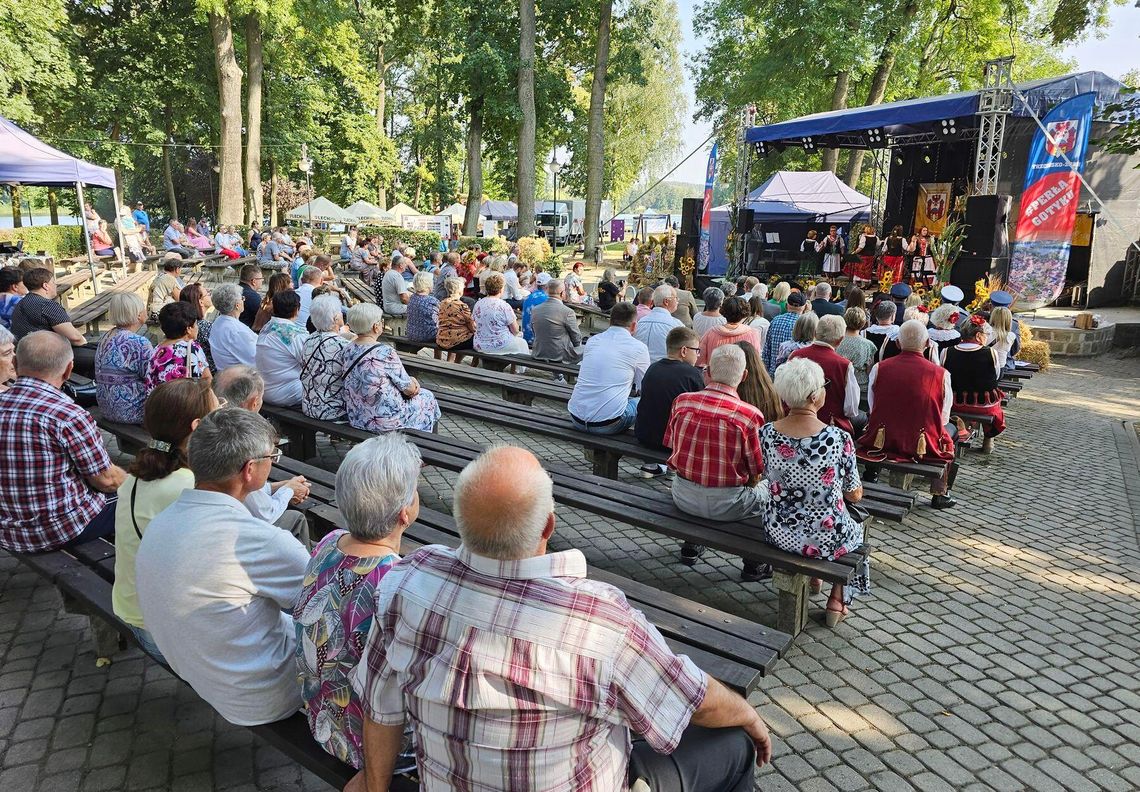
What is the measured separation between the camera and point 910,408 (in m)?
4.93

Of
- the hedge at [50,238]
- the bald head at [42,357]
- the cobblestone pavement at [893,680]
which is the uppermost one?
the hedge at [50,238]

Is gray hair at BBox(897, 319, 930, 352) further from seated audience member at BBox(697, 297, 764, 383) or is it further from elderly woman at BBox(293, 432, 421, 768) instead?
elderly woman at BBox(293, 432, 421, 768)

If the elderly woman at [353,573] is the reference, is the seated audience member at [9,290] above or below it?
above

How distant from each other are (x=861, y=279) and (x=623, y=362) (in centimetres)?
1416

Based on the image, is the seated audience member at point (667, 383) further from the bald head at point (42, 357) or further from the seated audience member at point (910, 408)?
the bald head at point (42, 357)

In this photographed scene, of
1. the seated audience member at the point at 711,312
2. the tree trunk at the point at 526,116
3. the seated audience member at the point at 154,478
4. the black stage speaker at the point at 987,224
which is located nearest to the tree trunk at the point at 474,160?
the tree trunk at the point at 526,116

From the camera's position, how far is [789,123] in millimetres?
15547

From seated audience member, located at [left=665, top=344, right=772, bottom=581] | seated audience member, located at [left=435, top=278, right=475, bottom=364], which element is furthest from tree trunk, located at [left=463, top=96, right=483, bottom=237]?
seated audience member, located at [left=665, top=344, right=772, bottom=581]

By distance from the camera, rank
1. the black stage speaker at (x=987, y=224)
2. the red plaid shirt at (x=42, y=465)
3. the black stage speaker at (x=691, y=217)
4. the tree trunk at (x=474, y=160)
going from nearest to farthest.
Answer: the red plaid shirt at (x=42, y=465), the black stage speaker at (x=987, y=224), the black stage speaker at (x=691, y=217), the tree trunk at (x=474, y=160)

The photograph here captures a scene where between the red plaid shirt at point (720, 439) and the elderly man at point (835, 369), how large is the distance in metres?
1.48

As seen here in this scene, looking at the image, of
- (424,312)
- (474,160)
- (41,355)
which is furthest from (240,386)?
(474,160)

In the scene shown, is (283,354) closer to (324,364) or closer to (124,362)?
(324,364)

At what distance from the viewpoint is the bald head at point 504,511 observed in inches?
64.6

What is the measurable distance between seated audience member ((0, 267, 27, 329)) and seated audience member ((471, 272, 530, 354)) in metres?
4.24
